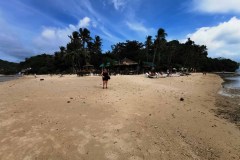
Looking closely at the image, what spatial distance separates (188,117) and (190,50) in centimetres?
7215

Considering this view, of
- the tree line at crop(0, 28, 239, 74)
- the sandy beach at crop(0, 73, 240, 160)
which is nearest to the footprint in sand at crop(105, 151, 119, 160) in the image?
the sandy beach at crop(0, 73, 240, 160)

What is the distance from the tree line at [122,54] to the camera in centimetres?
5778

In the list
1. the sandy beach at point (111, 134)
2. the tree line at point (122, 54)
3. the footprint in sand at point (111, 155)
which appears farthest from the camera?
the tree line at point (122, 54)

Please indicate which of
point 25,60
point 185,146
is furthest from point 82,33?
point 25,60

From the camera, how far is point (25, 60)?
11181 cm

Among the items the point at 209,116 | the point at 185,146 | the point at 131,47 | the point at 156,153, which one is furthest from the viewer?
the point at 131,47

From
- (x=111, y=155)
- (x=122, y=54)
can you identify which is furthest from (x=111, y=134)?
(x=122, y=54)

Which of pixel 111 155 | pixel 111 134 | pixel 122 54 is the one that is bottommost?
pixel 111 155

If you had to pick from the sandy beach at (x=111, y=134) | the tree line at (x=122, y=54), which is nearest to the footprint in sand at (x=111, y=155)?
the sandy beach at (x=111, y=134)

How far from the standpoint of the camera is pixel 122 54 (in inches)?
2970

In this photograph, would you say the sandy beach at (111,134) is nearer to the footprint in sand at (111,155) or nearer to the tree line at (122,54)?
the footprint in sand at (111,155)

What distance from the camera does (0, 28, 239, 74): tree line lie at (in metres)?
57.8

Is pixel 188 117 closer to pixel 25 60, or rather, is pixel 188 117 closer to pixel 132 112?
pixel 132 112

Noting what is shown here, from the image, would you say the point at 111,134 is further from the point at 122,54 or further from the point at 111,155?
the point at 122,54
